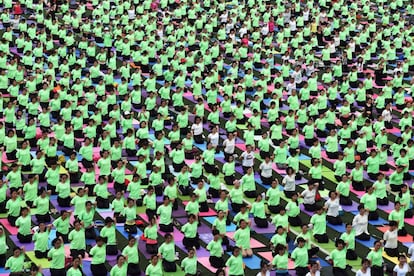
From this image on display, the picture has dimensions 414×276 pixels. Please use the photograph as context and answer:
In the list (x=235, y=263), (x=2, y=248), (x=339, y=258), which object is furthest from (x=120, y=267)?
(x=339, y=258)

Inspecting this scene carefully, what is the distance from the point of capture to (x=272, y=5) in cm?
5194

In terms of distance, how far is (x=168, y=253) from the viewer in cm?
2627

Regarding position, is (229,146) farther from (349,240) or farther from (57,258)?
(57,258)

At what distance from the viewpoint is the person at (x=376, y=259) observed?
26.6 m

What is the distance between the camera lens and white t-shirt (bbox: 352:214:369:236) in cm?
2881

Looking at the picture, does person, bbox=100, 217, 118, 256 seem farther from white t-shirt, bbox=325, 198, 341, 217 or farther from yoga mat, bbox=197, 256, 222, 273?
white t-shirt, bbox=325, 198, 341, 217

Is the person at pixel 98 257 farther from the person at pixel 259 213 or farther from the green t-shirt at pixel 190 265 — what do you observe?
the person at pixel 259 213

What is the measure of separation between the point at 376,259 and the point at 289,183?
17.7 ft

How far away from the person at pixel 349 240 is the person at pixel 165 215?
16.5 feet

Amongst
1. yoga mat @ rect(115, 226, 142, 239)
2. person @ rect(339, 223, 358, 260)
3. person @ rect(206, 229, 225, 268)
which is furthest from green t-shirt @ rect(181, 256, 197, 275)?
person @ rect(339, 223, 358, 260)

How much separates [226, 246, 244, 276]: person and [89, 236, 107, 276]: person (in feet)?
10.9

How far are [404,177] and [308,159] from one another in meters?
3.56

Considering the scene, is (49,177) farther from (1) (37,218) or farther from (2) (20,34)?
(2) (20,34)

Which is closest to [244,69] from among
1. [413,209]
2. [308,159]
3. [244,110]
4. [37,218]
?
[244,110]
